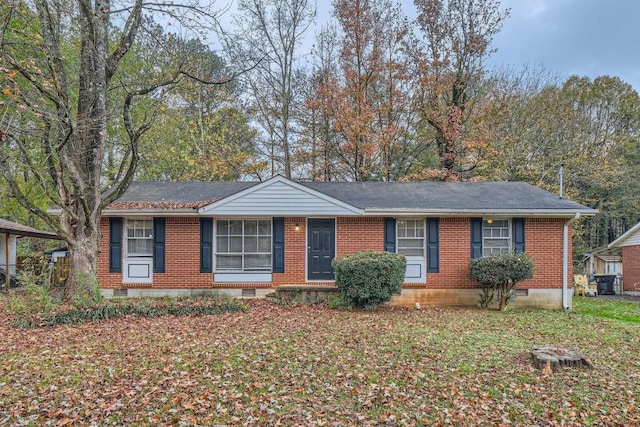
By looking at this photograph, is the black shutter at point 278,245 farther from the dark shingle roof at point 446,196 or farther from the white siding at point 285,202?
the dark shingle roof at point 446,196

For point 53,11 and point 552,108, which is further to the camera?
point 552,108

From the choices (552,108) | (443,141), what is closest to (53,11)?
(443,141)

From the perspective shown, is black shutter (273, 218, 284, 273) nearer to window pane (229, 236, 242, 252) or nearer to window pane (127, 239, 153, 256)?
window pane (229, 236, 242, 252)

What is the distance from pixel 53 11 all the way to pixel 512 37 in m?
19.3

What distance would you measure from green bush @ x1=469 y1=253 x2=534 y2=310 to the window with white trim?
1484 millimetres

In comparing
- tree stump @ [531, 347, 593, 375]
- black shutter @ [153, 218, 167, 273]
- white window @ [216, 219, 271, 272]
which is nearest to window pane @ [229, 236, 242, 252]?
white window @ [216, 219, 271, 272]

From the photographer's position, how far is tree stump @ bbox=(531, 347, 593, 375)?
5551 mm

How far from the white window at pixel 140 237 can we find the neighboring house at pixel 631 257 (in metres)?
20.3

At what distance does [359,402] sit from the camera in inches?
177

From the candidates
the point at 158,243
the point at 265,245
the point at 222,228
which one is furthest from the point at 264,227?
the point at 158,243

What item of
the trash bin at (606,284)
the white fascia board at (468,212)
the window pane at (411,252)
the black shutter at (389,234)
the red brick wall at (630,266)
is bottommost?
the trash bin at (606,284)

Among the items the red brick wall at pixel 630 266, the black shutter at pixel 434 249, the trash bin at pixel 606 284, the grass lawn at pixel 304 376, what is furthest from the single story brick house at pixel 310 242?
the red brick wall at pixel 630 266

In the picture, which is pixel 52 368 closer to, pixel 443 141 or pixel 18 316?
pixel 18 316

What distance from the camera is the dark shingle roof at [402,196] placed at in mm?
11359
